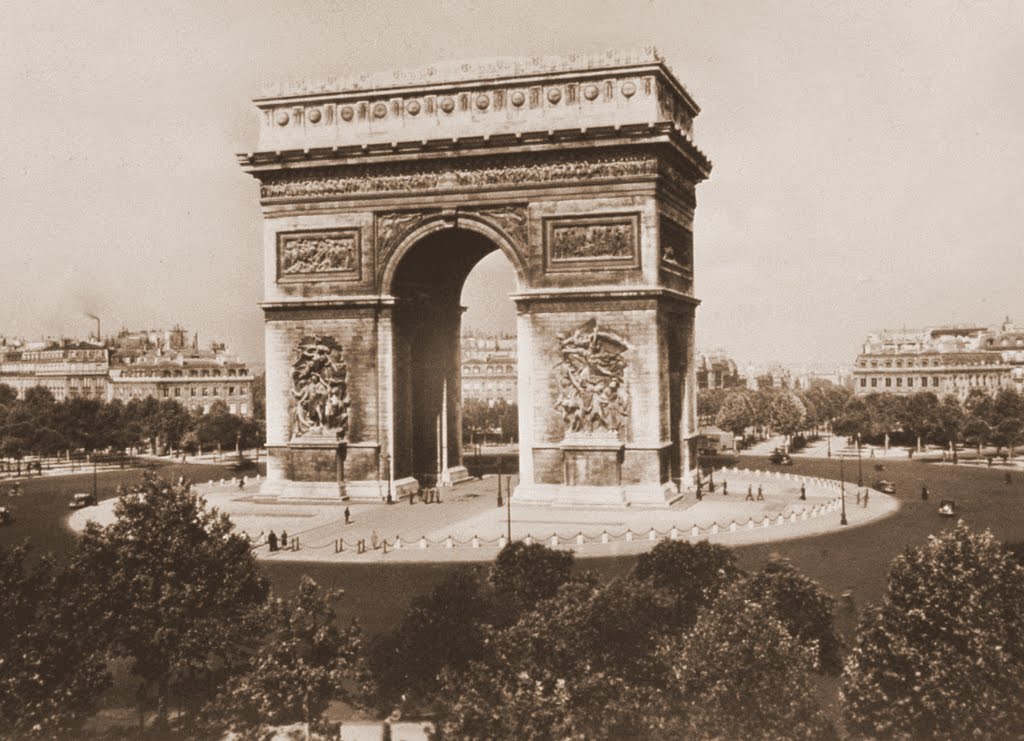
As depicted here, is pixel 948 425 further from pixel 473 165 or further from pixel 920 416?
pixel 473 165

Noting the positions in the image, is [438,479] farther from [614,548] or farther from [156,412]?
[156,412]

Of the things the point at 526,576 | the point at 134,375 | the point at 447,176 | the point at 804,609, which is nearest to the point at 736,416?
the point at 447,176

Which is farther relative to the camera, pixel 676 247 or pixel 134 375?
pixel 134 375

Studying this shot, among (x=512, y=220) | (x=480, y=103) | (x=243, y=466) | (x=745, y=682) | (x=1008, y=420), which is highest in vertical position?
(x=480, y=103)

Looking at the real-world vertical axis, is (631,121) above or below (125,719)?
above

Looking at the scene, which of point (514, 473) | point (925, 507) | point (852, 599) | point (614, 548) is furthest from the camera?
point (514, 473)

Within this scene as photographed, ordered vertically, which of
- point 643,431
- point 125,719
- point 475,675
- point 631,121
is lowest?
point 125,719

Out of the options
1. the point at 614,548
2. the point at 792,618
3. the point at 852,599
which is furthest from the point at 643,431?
the point at 792,618
